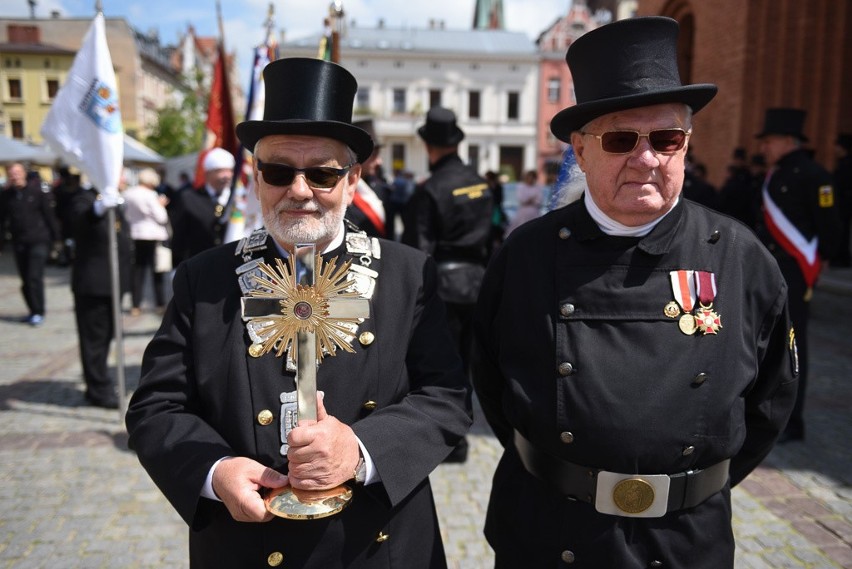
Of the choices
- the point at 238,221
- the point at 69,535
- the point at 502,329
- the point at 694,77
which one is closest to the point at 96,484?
the point at 69,535

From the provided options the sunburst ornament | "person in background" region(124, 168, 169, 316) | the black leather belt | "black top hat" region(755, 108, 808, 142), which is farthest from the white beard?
"person in background" region(124, 168, 169, 316)

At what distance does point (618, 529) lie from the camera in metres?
1.96

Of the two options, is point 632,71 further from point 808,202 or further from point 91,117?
point 91,117

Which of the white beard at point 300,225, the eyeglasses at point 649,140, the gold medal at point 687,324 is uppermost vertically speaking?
the eyeglasses at point 649,140

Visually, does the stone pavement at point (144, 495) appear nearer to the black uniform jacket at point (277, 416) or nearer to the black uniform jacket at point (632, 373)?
the black uniform jacket at point (632, 373)

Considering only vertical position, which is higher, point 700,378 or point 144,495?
point 700,378

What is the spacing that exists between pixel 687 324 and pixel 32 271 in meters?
10.5

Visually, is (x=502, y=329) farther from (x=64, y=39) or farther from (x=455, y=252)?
(x=64, y=39)

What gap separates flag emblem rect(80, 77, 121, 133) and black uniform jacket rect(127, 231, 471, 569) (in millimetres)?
3976

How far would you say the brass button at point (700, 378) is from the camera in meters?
1.92

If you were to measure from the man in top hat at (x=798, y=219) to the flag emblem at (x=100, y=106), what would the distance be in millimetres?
5325

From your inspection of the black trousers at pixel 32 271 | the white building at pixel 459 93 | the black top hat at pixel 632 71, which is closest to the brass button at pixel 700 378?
the black top hat at pixel 632 71

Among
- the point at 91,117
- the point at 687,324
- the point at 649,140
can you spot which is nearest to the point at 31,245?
the point at 91,117

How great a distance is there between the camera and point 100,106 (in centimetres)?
541
